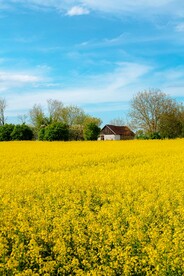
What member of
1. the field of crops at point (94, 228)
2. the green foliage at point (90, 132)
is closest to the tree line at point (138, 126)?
the green foliage at point (90, 132)

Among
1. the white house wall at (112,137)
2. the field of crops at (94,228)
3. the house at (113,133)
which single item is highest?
the house at (113,133)

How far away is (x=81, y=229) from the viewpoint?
630 cm

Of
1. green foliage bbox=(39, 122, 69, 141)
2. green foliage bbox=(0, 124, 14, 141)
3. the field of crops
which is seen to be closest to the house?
green foliage bbox=(39, 122, 69, 141)

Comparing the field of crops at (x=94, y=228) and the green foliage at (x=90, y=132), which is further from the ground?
the green foliage at (x=90, y=132)

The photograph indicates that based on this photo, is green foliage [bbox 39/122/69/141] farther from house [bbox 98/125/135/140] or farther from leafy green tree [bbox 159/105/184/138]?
house [bbox 98/125/135/140]

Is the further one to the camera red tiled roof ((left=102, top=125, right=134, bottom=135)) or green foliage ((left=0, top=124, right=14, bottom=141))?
red tiled roof ((left=102, top=125, right=134, bottom=135))

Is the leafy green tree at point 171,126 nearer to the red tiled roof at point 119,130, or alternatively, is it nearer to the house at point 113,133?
the house at point 113,133

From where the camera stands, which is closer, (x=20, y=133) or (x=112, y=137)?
(x=20, y=133)

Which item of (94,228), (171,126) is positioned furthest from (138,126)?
(94,228)

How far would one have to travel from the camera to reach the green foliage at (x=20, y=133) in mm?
52750

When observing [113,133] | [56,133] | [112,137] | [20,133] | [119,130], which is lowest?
[112,137]

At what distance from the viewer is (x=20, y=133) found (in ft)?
173

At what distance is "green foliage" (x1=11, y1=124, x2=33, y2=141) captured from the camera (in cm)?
5275

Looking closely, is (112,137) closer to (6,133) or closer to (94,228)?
(6,133)
